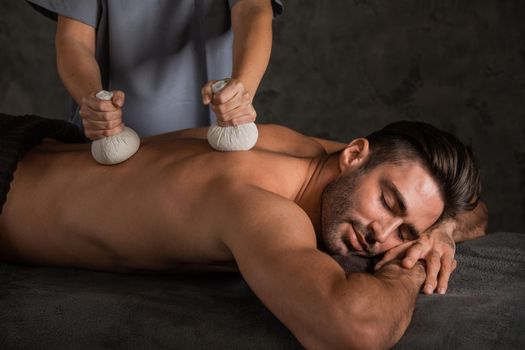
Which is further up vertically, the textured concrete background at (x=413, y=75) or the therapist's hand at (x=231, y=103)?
the therapist's hand at (x=231, y=103)

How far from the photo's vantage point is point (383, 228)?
1523 mm

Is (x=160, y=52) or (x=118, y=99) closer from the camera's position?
(x=118, y=99)

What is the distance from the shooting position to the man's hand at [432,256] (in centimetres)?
147

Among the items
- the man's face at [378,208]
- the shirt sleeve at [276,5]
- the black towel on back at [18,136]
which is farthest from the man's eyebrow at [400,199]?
the black towel on back at [18,136]

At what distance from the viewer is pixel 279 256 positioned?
1.21 m

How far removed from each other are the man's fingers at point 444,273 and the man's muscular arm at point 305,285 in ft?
0.50

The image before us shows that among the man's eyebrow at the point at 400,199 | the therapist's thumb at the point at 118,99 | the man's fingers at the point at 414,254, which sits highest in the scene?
the therapist's thumb at the point at 118,99

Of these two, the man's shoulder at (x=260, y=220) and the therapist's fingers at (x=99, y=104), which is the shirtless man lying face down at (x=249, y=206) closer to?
the man's shoulder at (x=260, y=220)

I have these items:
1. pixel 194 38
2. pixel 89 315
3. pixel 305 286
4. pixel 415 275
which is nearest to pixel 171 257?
pixel 89 315

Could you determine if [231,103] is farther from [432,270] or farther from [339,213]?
[432,270]

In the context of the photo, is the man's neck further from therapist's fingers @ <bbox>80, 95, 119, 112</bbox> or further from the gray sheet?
therapist's fingers @ <bbox>80, 95, 119, 112</bbox>

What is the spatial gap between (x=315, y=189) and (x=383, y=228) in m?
0.21

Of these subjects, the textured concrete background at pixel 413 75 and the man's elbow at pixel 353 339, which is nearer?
the man's elbow at pixel 353 339

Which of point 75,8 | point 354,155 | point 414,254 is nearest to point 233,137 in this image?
point 354,155
